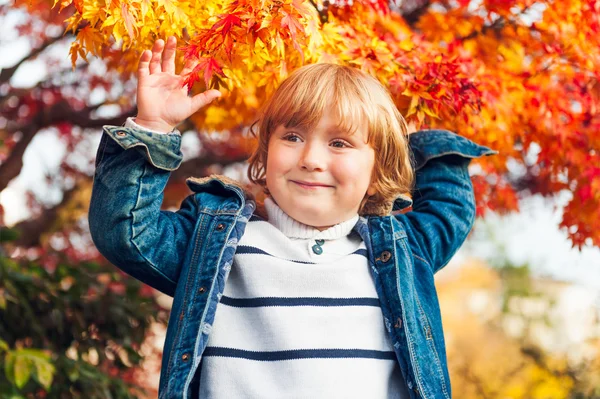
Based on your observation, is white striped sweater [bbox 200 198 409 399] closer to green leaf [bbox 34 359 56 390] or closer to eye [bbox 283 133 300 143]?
eye [bbox 283 133 300 143]

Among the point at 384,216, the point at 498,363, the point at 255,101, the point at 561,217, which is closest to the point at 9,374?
the point at 255,101

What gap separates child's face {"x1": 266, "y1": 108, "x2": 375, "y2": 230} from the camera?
176 centimetres

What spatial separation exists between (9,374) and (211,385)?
61.2 inches

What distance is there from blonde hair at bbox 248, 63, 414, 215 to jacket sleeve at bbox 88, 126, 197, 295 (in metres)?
0.30

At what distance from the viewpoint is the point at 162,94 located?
1734 mm

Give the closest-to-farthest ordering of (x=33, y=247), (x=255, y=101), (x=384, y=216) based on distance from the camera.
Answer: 1. (x=384, y=216)
2. (x=255, y=101)
3. (x=33, y=247)

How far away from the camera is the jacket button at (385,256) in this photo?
1.81 metres

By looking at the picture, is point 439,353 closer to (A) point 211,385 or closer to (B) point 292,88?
(A) point 211,385

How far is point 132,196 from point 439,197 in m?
0.90

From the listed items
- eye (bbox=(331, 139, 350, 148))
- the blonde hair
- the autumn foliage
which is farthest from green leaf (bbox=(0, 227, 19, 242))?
eye (bbox=(331, 139, 350, 148))

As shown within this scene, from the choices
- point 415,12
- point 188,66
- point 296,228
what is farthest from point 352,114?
point 415,12

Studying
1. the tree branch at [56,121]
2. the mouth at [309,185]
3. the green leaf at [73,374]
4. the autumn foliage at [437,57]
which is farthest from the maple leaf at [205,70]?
the tree branch at [56,121]

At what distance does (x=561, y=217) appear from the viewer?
3.20m

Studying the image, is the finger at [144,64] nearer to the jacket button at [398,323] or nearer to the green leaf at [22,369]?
the jacket button at [398,323]
